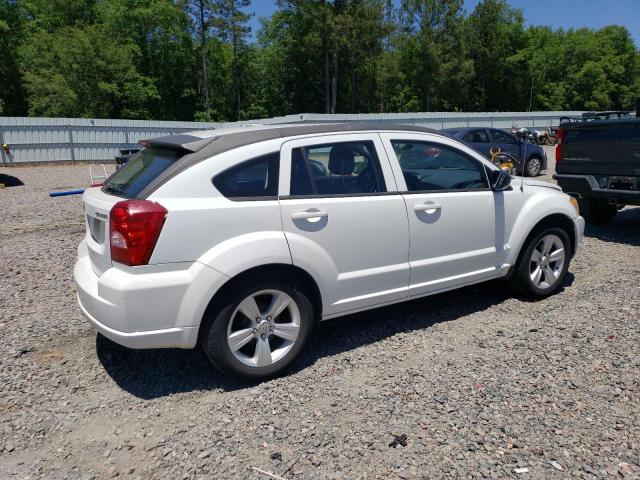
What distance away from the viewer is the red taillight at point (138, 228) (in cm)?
296

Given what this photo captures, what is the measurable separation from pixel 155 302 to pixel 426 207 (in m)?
2.15

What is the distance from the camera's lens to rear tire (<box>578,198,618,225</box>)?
27.8 feet

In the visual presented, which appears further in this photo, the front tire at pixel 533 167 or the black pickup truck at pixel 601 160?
the front tire at pixel 533 167

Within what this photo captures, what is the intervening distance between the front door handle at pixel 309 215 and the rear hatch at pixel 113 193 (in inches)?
32.6

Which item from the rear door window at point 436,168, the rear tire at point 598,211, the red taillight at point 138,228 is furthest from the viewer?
the rear tire at point 598,211

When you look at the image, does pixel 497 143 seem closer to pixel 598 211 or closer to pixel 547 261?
pixel 598 211

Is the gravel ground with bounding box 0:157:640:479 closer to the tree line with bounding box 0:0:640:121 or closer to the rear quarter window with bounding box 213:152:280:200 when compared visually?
the rear quarter window with bounding box 213:152:280:200

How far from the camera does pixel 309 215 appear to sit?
3.44 metres

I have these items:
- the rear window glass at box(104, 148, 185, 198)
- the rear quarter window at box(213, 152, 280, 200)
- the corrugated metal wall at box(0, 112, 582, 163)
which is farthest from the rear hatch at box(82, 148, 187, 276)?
the corrugated metal wall at box(0, 112, 582, 163)

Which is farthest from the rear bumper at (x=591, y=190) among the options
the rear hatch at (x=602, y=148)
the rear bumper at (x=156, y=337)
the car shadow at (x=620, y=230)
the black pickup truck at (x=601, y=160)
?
the rear bumper at (x=156, y=337)

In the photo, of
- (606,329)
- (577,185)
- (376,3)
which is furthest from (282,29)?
(606,329)

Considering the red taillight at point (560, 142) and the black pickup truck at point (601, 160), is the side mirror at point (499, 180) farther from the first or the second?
the red taillight at point (560, 142)

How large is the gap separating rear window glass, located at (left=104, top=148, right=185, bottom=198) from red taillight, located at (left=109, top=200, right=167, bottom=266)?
22 cm

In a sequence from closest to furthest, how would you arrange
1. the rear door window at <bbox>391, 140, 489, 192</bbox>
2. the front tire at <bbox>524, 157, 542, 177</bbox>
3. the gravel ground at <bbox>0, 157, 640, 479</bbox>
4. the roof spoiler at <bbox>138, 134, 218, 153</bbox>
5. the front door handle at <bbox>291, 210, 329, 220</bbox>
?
the gravel ground at <bbox>0, 157, 640, 479</bbox>, the roof spoiler at <bbox>138, 134, 218, 153</bbox>, the front door handle at <bbox>291, 210, 329, 220</bbox>, the rear door window at <bbox>391, 140, 489, 192</bbox>, the front tire at <bbox>524, 157, 542, 177</bbox>
